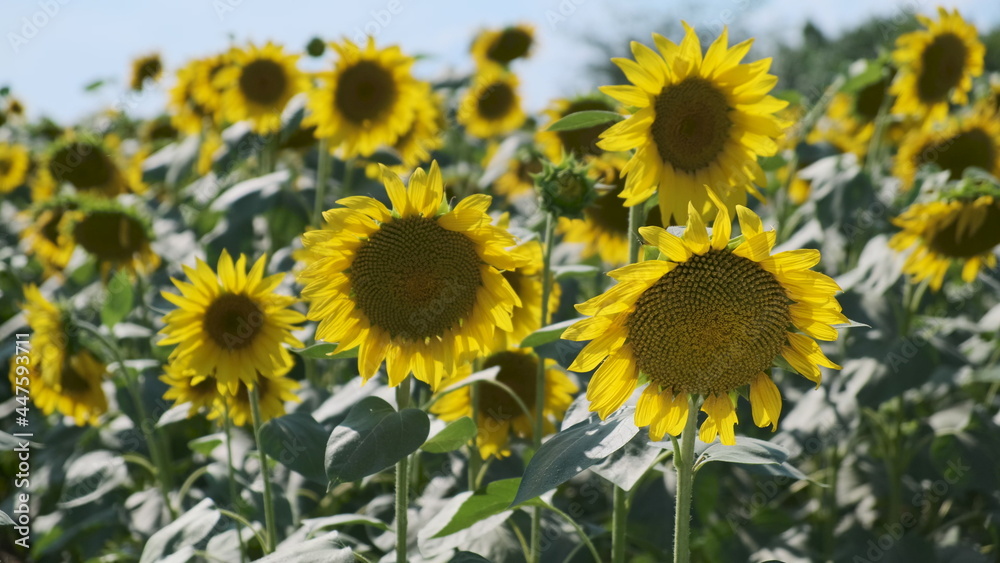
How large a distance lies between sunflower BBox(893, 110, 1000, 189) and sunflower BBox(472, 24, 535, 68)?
2511 millimetres

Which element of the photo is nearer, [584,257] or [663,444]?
[663,444]

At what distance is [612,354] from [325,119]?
210cm

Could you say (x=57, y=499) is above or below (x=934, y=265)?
below

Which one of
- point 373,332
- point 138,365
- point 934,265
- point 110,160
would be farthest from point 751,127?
point 110,160

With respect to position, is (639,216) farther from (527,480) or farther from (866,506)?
(866,506)

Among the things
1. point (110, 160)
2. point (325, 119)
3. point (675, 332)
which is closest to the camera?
point (675, 332)

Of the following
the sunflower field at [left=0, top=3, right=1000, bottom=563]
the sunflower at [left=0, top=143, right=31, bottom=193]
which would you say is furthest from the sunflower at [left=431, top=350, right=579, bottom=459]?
the sunflower at [left=0, top=143, right=31, bottom=193]

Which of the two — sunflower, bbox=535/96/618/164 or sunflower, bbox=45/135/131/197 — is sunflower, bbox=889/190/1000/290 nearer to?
sunflower, bbox=535/96/618/164

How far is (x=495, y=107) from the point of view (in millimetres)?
5074

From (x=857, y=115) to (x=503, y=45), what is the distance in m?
2.18

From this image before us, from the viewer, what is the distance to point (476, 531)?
1846 mm

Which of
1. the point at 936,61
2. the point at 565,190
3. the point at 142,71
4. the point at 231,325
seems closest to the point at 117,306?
the point at 231,325

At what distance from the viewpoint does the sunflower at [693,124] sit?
1.66 m

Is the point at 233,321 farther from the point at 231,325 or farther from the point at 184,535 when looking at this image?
the point at 184,535
